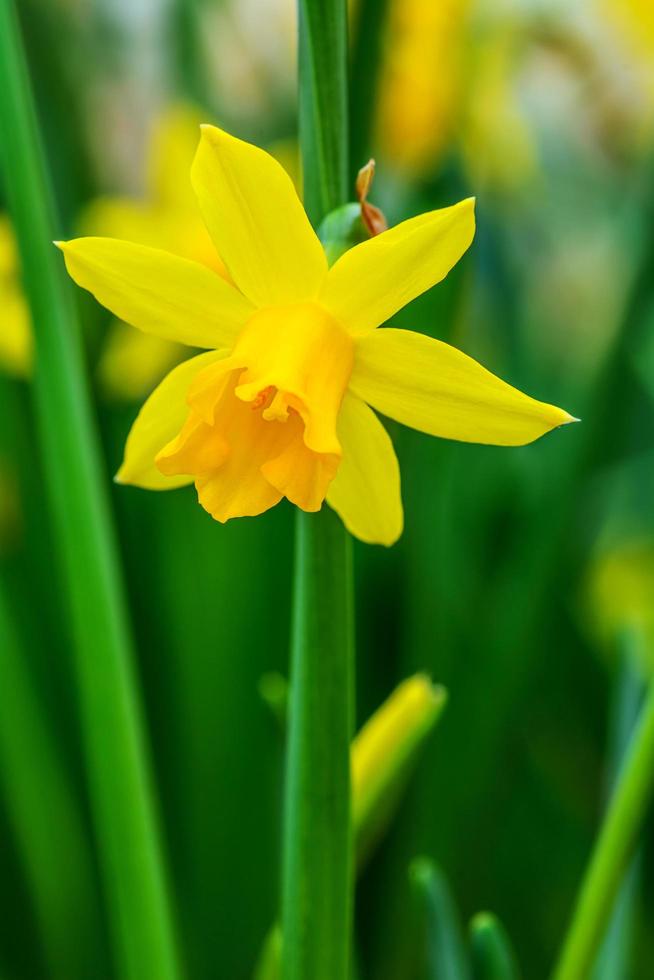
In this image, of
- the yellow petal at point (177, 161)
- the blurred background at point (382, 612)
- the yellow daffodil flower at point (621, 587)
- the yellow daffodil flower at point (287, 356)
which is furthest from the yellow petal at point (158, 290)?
the yellow daffodil flower at point (621, 587)

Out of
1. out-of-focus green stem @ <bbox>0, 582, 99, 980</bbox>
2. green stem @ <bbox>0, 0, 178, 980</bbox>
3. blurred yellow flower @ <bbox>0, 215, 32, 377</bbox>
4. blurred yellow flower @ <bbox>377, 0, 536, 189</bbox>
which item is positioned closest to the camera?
green stem @ <bbox>0, 0, 178, 980</bbox>

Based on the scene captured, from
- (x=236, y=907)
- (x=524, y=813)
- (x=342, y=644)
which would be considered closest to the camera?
(x=342, y=644)

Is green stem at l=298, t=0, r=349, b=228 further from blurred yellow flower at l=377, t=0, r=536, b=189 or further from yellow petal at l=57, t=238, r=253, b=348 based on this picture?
blurred yellow flower at l=377, t=0, r=536, b=189

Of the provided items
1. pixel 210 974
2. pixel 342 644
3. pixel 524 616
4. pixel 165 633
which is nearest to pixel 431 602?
pixel 524 616

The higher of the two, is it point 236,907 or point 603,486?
point 603,486

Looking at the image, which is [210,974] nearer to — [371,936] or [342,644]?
[371,936]

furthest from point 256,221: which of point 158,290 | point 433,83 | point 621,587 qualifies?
point 621,587

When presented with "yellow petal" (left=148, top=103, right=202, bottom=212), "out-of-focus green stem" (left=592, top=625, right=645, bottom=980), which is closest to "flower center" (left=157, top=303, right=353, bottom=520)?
"out-of-focus green stem" (left=592, top=625, right=645, bottom=980)

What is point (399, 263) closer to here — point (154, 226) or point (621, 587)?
point (154, 226)
